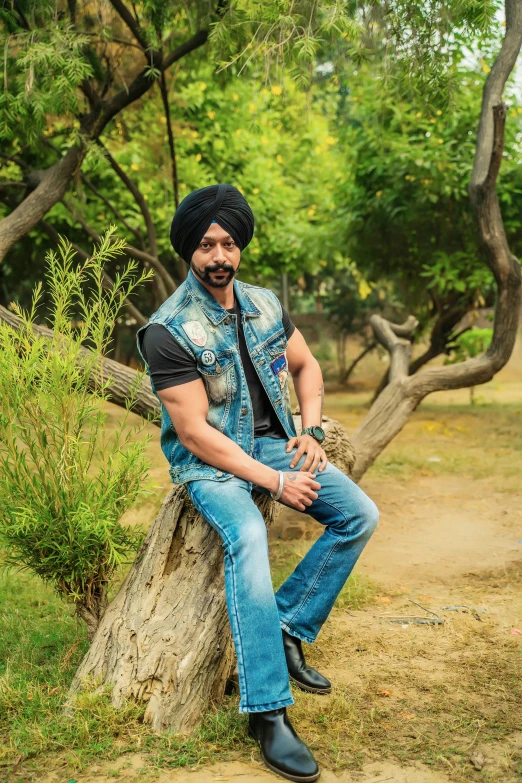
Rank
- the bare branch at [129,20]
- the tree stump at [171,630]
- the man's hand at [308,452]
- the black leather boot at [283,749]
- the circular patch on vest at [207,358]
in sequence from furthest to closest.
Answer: the bare branch at [129,20], the man's hand at [308,452], the circular patch on vest at [207,358], the tree stump at [171,630], the black leather boot at [283,749]

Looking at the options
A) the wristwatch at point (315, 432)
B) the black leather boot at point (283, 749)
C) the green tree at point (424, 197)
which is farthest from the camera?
the green tree at point (424, 197)

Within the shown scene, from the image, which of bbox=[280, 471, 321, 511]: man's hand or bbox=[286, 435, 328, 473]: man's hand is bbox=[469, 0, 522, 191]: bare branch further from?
bbox=[280, 471, 321, 511]: man's hand

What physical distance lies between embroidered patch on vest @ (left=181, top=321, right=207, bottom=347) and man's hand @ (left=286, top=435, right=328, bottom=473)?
1.93 feet

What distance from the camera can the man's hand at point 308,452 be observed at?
333 cm

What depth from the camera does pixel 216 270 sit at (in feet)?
10.6

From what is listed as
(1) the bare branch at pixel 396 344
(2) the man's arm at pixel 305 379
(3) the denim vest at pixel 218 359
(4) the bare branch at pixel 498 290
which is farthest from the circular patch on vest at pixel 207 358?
(1) the bare branch at pixel 396 344

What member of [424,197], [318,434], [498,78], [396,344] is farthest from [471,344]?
[318,434]

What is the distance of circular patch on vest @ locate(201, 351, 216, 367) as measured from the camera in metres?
3.16

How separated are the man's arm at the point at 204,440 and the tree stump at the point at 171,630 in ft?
1.14

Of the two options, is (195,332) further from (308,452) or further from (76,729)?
(76,729)

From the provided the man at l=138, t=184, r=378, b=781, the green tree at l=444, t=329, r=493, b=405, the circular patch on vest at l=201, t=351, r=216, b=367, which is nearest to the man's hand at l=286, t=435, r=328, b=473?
the man at l=138, t=184, r=378, b=781

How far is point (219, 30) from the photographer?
562cm

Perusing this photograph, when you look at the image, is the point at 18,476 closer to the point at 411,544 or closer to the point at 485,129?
the point at 411,544

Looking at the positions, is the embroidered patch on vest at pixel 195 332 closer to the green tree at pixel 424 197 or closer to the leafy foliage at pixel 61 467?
the leafy foliage at pixel 61 467
